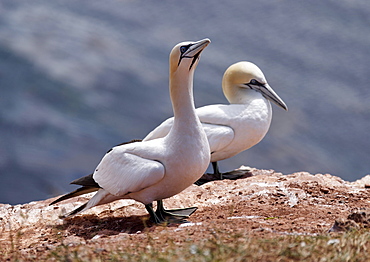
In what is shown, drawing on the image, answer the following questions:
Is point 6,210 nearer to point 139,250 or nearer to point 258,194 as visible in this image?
point 258,194

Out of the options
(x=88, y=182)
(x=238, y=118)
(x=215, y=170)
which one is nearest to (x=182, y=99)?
(x=88, y=182)

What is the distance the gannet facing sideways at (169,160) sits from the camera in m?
5.39

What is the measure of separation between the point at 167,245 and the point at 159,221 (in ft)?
5.12

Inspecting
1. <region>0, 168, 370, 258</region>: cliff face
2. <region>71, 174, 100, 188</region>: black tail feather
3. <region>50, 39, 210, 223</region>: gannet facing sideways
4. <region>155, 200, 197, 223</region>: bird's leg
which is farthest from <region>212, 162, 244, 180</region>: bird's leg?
<region>71, 174, 100, 188</region>: black tail feather

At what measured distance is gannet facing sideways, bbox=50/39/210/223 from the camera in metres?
5.39

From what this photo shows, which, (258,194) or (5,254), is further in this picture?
(258,194)

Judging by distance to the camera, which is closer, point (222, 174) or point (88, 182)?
point (88, 182)

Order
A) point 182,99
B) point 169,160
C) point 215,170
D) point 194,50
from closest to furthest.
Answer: point 169,160, point 194,50, point 182,99, point 215,170

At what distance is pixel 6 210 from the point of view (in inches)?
288

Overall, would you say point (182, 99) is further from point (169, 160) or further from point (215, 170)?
point (215, 170)

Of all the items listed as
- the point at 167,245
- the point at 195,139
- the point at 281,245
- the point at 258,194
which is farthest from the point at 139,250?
the point at 258,194

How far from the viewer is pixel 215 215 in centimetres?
568

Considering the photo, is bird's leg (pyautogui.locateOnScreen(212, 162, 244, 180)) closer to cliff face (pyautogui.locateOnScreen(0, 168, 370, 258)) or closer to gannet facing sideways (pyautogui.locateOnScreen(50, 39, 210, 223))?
cliff face (pyautogui.locateOnScreen(0, 168, 370, 258))

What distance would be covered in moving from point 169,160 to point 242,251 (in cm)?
218
